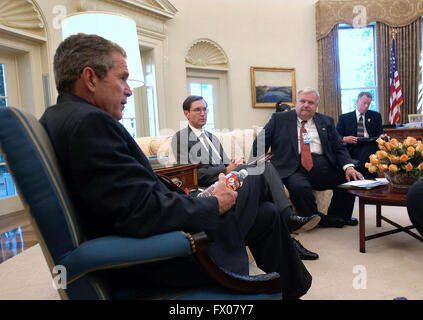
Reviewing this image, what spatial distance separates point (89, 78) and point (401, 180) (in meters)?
2.57

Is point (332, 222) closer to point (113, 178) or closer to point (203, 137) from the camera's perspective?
point (203, 137)

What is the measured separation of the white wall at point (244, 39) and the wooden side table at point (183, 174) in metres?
3.44

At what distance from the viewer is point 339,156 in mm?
3504

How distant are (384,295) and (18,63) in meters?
5.13

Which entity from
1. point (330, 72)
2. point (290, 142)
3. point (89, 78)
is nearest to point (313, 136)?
point (290, 142)

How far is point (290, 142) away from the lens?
345 centimetres

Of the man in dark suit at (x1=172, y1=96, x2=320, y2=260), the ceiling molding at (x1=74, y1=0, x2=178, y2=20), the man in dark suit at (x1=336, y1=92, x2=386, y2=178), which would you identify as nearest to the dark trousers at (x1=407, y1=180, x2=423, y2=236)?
the man in dark suit at (x1=172, y1=96, x2=320, y2=260)

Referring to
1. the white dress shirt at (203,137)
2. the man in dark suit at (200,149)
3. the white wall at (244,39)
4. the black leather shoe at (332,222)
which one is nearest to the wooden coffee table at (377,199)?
the black leather shoe at (332,222)

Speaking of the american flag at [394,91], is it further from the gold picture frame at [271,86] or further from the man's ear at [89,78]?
the man's ear at [89,78]

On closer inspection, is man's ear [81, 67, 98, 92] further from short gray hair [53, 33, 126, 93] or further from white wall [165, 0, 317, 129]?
white wall [165, 0, 317, 129]

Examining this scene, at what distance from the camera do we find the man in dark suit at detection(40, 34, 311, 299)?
0.94 meters
